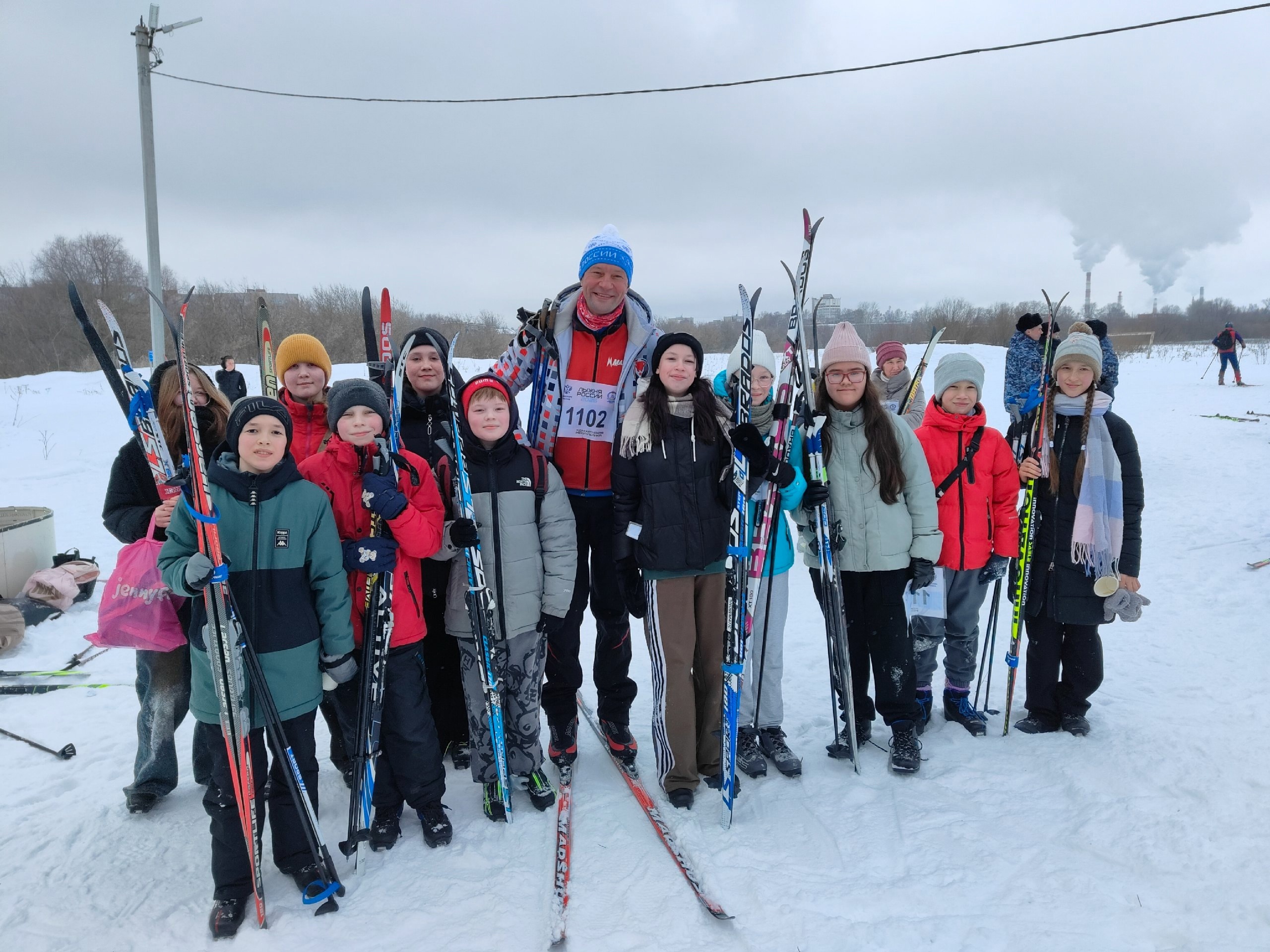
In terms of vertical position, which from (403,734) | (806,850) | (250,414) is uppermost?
(250,414)

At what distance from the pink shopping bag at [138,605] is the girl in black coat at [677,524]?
180 cm

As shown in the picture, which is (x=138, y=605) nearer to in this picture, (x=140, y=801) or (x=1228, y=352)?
(x=140, y=801)

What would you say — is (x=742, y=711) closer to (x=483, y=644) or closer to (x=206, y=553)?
(x=483, y=644)

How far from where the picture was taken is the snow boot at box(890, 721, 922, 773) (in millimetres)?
3041

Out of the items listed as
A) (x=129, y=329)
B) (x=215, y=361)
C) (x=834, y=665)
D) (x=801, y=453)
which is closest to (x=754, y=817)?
(x=834, y=665)

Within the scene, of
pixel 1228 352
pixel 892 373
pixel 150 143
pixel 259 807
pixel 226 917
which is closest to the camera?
pixel 226 917

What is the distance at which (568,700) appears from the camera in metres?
3.19

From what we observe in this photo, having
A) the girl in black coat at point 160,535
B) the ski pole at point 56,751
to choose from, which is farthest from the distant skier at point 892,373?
the ski pole at point 56,751

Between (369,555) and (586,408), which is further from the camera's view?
(586,408)

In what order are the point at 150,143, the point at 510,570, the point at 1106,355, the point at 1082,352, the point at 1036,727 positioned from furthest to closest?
1. the point at 150,143
2. the point at 1106,355
3. the point at 1036,727
4. the point at 1082,352
5. the point at 510,570

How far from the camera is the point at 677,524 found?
2.80m

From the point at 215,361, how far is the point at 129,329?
20.0ft

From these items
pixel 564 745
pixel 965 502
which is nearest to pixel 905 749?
pixel 965 502

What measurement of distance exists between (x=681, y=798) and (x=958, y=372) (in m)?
2.32
